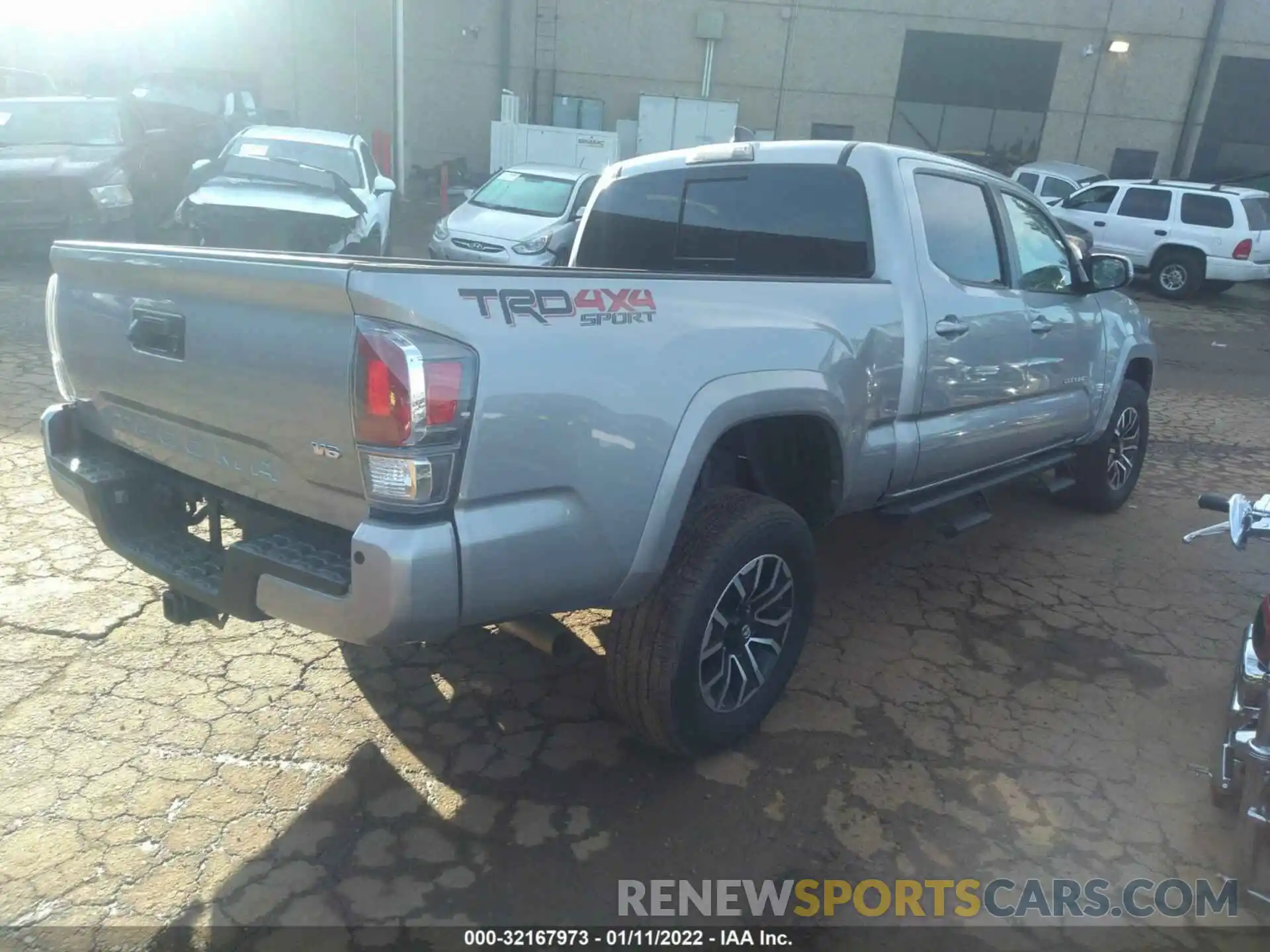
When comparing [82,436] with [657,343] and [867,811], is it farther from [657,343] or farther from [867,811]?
[867,811]

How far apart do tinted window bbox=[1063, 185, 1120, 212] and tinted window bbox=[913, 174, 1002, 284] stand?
13.8 metres

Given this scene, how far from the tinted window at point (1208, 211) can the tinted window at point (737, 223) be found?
14.4 m

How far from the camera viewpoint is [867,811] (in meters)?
2.91

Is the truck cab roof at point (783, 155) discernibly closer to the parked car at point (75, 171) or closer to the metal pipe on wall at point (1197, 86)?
the parked car at point (75, 171)

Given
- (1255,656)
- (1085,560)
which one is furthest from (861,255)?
(1085,560)

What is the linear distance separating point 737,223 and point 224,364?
89.1 inches

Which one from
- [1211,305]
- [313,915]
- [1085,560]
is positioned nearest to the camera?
[313,915]

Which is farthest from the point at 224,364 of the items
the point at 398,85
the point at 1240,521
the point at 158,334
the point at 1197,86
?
the point at 1197,86

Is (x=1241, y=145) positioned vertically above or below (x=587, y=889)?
above

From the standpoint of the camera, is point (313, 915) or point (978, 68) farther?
point (978, 68)

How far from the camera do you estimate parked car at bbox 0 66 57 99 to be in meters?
19.4

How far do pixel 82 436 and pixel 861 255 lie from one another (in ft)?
9.35

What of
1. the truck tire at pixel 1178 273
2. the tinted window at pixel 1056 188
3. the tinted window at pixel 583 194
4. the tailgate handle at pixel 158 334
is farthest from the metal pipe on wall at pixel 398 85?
the tailgate handle at pixel 158 334

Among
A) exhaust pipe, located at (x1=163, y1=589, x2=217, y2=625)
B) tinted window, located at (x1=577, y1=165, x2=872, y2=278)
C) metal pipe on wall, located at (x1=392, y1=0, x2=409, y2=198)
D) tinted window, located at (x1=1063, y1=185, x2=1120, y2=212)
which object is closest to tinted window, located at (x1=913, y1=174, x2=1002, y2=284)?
tinted window, located at (x1=577, y1=165, x2=872, y2=278)
